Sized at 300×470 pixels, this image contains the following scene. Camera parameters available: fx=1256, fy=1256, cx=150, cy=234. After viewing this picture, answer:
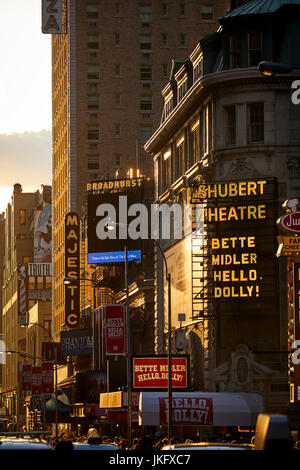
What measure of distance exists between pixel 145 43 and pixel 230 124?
6064 centimetres

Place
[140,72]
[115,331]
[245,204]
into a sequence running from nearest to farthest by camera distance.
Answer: [245,204] → [115,331] → [140,72]

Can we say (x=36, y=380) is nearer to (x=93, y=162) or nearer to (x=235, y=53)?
(x=93, y=162)

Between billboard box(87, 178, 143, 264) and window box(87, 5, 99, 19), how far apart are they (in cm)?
2794

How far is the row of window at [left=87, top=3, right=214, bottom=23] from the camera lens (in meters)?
122

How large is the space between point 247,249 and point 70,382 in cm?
4961

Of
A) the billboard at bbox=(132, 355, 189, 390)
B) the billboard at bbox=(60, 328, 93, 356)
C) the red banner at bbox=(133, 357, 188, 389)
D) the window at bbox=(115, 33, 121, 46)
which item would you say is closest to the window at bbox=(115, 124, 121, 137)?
the window at bbox=(115, 33, 121, 46)

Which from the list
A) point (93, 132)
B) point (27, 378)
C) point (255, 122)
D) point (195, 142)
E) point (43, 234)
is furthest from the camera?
point (43, 234)

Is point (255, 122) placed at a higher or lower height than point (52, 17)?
lower

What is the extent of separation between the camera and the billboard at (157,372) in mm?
61656

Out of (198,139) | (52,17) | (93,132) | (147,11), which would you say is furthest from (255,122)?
(52,17)

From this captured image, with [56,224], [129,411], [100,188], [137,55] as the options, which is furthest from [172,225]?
[56,224]

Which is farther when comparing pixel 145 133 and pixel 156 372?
pixel 145 133

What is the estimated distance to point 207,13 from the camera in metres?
123

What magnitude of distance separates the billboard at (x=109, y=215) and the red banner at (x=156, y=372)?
32.7m
